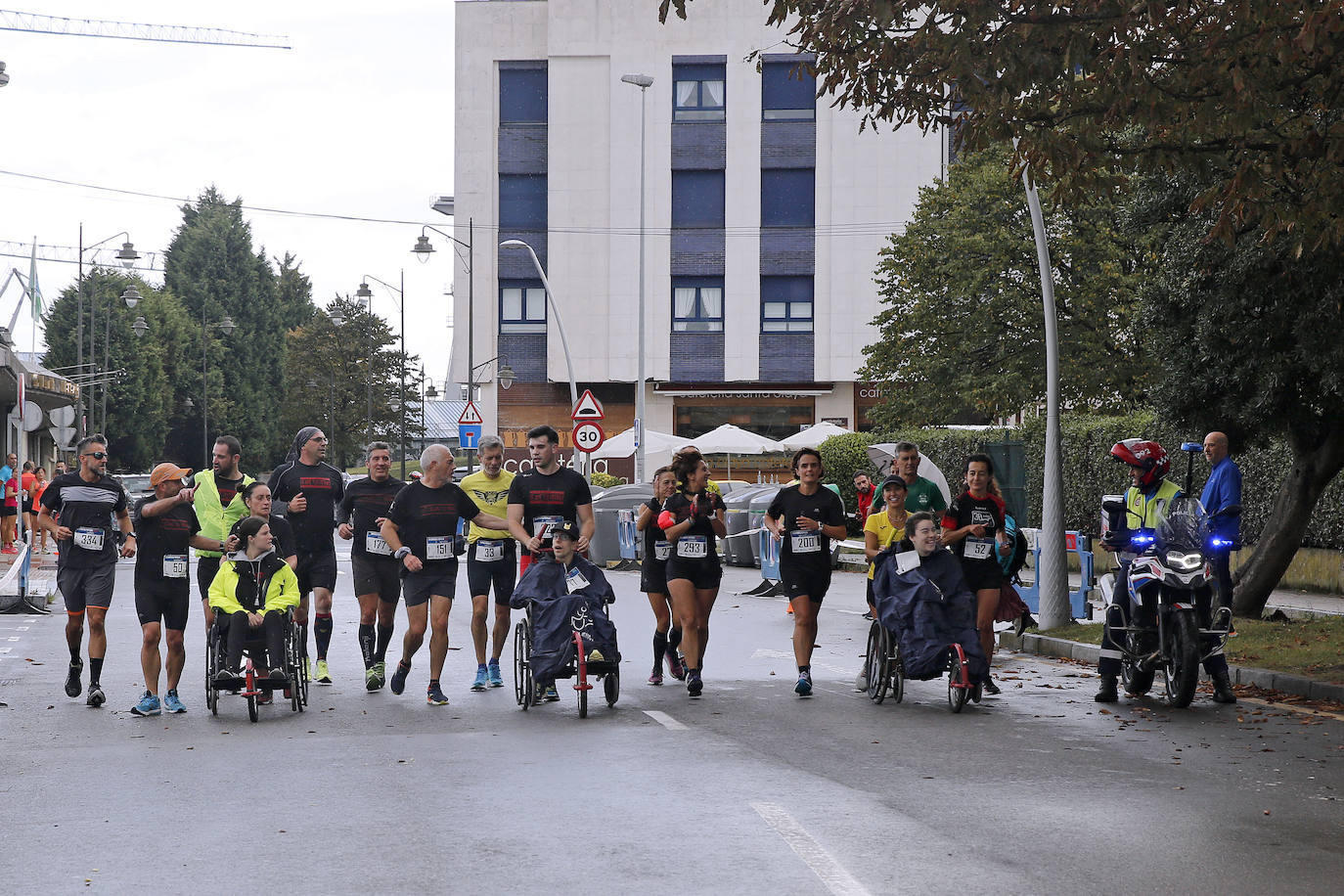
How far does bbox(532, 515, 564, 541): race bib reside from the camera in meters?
11.2

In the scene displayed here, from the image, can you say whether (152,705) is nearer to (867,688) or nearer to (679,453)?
(679,453)

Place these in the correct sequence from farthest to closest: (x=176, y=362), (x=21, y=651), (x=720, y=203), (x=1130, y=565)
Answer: (x=176, y=362), (x=720, y=203), (x=21, y=651), (x=1130, y=565)

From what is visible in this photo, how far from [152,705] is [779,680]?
4.74m

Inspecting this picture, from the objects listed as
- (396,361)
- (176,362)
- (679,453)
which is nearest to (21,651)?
(679,453)

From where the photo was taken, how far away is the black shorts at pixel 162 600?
1129cm

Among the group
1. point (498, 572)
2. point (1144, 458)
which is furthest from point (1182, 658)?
point (498, 572)

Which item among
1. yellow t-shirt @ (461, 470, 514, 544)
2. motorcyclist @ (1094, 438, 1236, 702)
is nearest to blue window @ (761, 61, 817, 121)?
yellow t-shirt @ (461, 470, 514, 544)

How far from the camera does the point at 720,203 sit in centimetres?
5550

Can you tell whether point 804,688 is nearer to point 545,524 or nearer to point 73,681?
point 545,524

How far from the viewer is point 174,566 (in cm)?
1123

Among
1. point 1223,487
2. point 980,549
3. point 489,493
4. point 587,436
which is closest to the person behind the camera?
point 980,549

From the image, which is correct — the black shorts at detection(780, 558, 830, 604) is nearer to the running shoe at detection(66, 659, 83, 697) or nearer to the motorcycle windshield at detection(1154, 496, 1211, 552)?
the motorcycle windshield at detection(1154, 496, 1211, 552)

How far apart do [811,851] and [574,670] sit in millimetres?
4460

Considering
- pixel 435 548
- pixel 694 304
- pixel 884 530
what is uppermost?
pixel 694 304
